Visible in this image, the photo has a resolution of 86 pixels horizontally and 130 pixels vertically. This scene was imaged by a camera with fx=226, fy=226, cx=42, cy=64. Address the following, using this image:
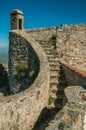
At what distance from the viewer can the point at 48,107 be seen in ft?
35.7

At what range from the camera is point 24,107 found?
8609 mm

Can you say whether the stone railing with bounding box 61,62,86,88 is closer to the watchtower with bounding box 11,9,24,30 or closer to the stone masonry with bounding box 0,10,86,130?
the stone masonry with bounding box 0,10,86,130

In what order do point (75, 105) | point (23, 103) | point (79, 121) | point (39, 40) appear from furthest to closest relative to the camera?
point (39, 40) < point (23, 103) < point (75, 105) < point (79, 121)

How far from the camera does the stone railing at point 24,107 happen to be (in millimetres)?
7820

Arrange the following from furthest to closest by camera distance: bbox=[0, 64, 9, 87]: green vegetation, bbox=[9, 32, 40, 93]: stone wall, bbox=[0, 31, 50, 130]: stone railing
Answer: bbox=[0, 64, 9, 87]: green vegetation < bbox=[9, 32, 40, 93]: stone wall < bbox=[0, 31, 50, 130]: stone railing

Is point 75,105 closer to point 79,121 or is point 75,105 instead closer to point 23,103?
point 79,121

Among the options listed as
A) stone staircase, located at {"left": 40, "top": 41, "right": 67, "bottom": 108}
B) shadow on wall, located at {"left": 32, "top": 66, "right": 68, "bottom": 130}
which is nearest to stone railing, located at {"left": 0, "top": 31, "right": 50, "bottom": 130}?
shadow on wall, located at {"left": 32, "top": 66, "right": 68, "bottom": 130}

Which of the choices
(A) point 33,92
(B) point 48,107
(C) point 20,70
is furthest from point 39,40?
(A) point 33,92

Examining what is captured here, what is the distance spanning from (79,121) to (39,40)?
12.6 m

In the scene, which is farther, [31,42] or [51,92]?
[31,42]

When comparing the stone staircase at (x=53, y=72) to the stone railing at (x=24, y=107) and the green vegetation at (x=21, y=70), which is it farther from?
the green vegetation at (x=21, y=70)

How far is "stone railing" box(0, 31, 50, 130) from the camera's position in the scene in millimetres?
7820

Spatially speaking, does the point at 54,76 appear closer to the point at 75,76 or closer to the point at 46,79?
the point at 46,79

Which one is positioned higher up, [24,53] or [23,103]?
[24,53]
